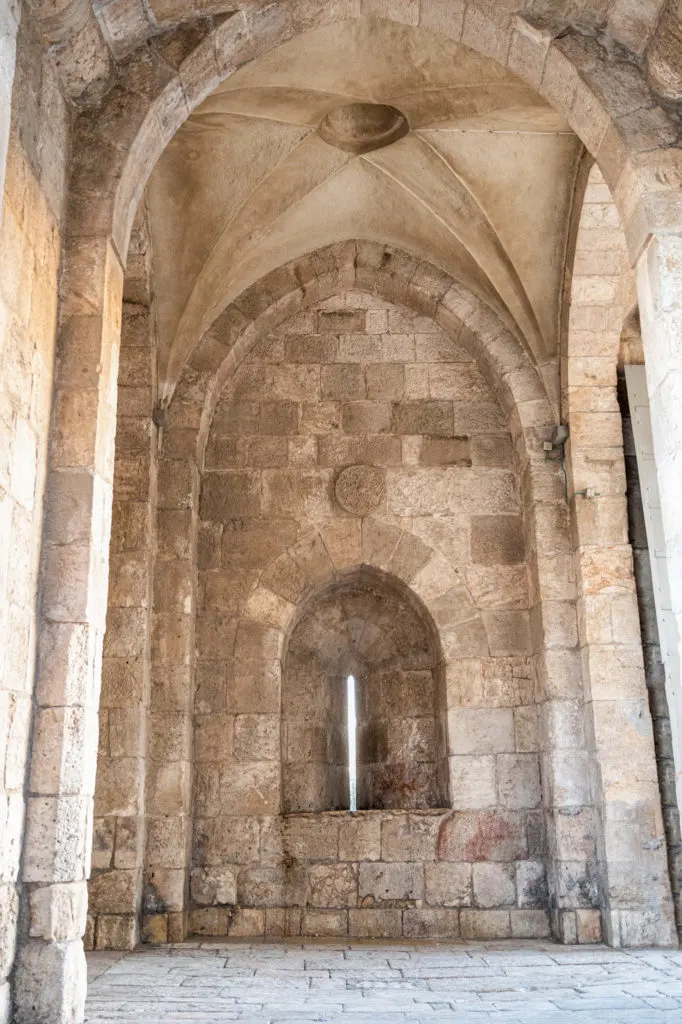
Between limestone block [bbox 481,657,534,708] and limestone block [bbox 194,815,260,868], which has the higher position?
limestone block [bbox 481,657,534,708]

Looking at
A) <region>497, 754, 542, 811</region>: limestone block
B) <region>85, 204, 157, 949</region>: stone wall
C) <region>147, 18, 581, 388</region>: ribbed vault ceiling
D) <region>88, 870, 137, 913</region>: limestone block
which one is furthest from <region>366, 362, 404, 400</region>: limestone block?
<region>88, 870, 137, 913</region>: limestone block

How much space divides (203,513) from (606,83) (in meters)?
4.11

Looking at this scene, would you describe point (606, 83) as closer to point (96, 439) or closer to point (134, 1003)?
point (96, 439)

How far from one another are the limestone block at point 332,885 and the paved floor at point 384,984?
1.38 feet

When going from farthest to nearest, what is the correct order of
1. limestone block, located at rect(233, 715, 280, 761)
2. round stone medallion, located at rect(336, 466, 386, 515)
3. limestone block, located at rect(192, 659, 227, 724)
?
round stone medallion, located at rect(336, 466, 386, 515)
limestone block, located at rect(192, 659, 227, 724)
limestone block, located at rect(233, 715, 280, 761)

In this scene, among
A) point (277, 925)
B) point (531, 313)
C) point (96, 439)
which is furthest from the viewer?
point (531, 313)

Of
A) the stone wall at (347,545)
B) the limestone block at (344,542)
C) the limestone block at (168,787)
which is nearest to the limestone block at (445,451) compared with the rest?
the stone wall at (347,545)

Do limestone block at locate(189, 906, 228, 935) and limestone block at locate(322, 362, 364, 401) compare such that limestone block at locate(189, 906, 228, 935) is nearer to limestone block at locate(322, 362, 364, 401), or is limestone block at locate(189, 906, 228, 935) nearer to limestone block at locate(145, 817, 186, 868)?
limestone block at locate(145, 817, 186, 868)

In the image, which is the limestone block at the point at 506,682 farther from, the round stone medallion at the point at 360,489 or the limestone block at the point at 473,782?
the round stone medallion at the point at 360,489


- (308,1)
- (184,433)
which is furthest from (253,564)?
(308,1)

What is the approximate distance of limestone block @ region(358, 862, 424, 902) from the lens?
650cm

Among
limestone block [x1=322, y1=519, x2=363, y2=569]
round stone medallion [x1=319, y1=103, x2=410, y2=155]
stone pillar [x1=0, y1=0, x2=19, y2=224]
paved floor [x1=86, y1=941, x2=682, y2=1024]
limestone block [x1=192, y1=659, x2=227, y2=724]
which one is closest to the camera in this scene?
stone pillar [x1=0, y1=0, x2=19, y2=224]

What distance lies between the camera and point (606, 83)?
4.32m

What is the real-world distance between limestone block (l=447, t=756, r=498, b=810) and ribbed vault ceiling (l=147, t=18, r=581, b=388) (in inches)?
113
